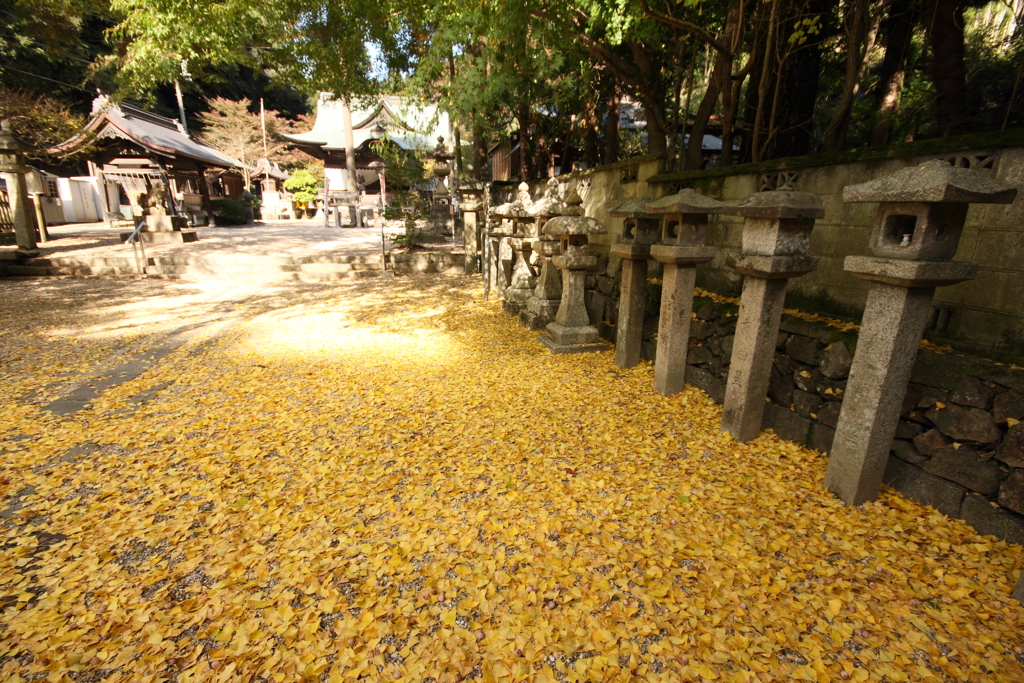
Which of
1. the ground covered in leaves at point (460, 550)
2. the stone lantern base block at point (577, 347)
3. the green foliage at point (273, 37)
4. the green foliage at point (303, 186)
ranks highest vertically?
the green foliage at point (273, 37)

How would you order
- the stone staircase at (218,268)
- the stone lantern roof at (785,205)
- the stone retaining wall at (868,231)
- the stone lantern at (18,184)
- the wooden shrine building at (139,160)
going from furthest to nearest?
1. the wooden shrine building at (139,160)
2. the stone staircase at (218,268)
3. the stone lantern at (18,184)
4. the stone lantern roof at (785,205)
5. the stone retaining wall at (868,231)

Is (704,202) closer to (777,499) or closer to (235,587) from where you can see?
(777,499)

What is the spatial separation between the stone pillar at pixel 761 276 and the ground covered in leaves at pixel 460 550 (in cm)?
38

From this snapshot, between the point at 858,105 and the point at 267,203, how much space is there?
2983 centimetres

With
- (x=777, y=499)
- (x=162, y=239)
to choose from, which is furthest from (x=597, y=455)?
(x=162, y=239)

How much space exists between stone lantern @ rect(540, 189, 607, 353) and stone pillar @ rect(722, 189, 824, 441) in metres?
2.34

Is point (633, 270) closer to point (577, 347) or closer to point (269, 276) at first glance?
point (577, 347)

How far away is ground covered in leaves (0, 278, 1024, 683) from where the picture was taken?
2018mm

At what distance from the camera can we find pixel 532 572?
2.47 m

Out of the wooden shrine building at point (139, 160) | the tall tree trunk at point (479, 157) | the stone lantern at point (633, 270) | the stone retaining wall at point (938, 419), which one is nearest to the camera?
the stone retaining wall at point (938, 419)

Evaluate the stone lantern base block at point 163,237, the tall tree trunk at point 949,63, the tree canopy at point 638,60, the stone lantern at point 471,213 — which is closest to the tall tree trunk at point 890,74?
the tree canopy at point 638,60

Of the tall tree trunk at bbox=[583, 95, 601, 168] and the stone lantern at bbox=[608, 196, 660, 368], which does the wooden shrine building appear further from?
the stone lantern at bbox=[608, 196, 660, 368]

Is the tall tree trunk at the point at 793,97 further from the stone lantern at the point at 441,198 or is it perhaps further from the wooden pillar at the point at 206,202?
the wooden pillar at the point at 206,202

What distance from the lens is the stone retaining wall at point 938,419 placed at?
8.14 feet
